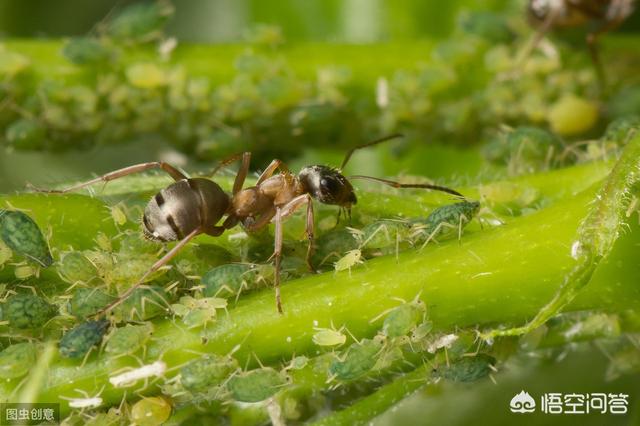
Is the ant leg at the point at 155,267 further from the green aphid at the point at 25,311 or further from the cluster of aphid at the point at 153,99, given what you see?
the cluster of aphid at the point at 153,99

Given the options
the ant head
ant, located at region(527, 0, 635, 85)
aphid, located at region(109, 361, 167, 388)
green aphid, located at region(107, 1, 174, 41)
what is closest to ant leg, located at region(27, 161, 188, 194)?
the ant head

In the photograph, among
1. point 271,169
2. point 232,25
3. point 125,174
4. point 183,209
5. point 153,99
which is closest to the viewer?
point 183,209

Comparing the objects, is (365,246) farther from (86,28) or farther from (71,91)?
(86,28)

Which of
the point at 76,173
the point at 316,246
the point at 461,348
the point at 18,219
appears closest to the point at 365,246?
the point at 316,246

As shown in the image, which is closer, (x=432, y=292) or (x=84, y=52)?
(x=432, y=292)

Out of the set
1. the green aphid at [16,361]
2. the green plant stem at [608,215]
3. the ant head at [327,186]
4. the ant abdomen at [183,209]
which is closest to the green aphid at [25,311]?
the green aphid at [16,361]

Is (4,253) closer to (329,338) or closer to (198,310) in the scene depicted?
(198,310)

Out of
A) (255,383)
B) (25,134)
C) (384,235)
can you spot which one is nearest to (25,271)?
(255,383)
